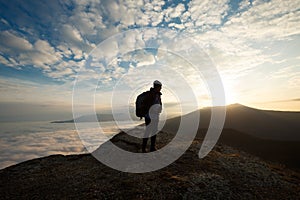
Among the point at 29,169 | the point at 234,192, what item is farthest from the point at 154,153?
the point at 29,169

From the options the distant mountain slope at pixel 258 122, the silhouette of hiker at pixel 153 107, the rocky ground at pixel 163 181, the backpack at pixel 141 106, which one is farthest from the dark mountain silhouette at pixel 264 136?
the backpack at pixel 141 106

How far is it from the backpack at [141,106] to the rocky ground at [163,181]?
10.2 ft

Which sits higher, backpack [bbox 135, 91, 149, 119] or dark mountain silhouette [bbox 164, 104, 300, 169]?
backpack [bbox 135, 91, 149, 119]

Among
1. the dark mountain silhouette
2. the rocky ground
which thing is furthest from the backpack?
the dark mountain silhouette

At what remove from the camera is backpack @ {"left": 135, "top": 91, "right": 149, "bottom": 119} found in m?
10.6

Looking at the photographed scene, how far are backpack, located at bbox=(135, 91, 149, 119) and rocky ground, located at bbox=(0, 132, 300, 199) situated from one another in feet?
10.2

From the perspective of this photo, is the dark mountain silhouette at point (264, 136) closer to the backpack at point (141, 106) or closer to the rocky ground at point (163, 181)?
the rocky ground at point (163, 181)

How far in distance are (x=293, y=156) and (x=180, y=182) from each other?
60.8 feet

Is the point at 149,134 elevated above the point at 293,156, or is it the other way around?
the point at 149,134

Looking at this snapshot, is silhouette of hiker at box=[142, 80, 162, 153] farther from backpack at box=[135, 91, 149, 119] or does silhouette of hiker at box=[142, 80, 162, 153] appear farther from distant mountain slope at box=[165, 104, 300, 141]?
distant mountain slope at box=[165, 104, 300, 141]

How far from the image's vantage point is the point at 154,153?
11211mm

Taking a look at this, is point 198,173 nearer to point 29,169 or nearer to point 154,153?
point 154,153

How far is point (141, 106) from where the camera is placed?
1055cm

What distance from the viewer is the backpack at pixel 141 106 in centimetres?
1057
